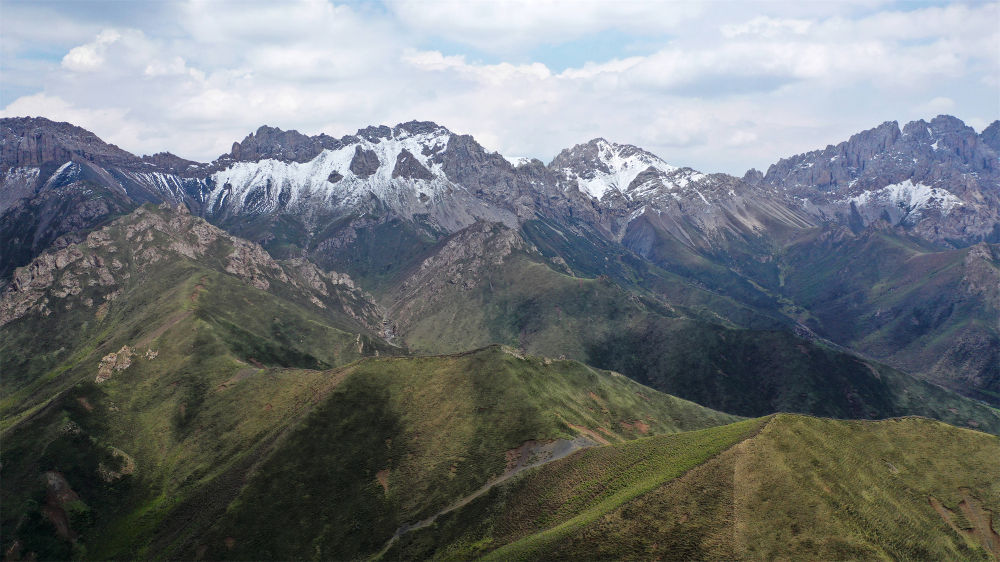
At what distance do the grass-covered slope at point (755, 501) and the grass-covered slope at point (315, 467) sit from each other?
1897 cm

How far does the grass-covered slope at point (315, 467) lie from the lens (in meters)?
140

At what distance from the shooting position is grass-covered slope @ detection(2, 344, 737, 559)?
140 m

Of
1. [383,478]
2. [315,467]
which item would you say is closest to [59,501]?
[315,467]

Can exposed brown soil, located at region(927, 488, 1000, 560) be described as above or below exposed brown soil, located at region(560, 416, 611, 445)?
below

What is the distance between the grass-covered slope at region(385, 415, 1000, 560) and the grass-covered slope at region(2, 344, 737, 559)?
19.0m

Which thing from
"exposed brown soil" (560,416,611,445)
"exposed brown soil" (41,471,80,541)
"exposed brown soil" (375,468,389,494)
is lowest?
"exposed brown soil" (41,471,80,541)

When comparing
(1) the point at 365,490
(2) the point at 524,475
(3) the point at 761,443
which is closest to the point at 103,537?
(1) the point at 365,490

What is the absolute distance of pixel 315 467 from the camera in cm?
15762

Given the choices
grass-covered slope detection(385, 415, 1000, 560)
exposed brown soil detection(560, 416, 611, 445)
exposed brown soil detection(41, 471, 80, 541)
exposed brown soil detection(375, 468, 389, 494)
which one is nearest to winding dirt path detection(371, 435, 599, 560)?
grass-covered slope detection(385, 415, 1000, 560)

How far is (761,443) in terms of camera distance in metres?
96.4

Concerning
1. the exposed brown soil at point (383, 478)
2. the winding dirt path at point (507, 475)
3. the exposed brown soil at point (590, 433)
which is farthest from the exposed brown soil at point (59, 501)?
the exposed brown soil at point (590, 433)

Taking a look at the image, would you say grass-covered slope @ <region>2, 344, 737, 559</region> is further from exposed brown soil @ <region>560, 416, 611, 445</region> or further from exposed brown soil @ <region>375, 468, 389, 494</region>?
exposed brown soil @ <region>560, 416, 611, 445</region>

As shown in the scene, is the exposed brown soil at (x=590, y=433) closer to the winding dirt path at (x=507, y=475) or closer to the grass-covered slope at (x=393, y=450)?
the grass-covered slope at (x=393, y=450)

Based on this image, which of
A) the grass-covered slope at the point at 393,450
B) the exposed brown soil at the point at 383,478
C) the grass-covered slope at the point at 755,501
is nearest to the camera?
the grass-covered slope at the point at 755,501
